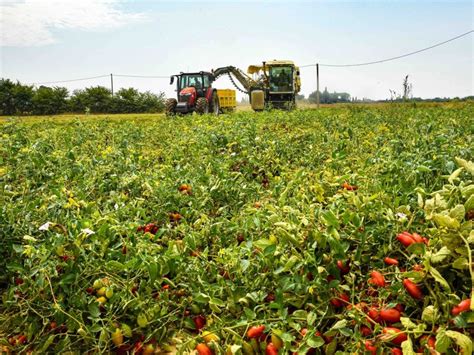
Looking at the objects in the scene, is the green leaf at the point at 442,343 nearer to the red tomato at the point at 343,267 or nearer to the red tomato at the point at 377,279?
the red tomato at the point at 377,279

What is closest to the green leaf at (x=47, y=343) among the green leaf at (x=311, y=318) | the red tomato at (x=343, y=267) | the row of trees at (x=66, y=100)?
the green leaf at (x=311, y=318)

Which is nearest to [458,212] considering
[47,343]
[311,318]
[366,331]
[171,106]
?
[366,331]

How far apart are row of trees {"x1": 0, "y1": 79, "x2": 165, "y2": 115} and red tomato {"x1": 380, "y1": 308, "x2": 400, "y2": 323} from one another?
31.0 metres

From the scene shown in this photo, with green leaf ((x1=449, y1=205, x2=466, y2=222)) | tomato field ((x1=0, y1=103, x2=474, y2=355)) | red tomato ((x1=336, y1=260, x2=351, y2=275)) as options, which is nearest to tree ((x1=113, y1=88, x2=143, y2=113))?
tomato field ((x1=0, y1=103, x2=474, y2=355))

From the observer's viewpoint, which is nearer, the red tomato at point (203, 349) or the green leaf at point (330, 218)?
the red tomato at point (203, 349)

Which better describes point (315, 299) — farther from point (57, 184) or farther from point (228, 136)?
point (228, 136)

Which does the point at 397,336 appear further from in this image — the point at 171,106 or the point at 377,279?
the point at 171,106

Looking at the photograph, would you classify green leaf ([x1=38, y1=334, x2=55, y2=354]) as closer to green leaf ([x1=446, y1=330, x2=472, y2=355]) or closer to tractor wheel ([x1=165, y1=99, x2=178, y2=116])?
green leaf ([x1=446, y1=330, x2=472, y2=355])

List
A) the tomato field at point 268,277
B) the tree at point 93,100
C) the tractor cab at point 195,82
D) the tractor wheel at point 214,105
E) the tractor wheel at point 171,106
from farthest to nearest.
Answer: the tree at point 93,100 < the tractor wheel at point 214,105 < the tractor cab at point 195,82 < the tractor wheel at point 171,106 < the tomato field at point 268,277

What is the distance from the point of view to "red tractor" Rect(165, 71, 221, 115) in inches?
753

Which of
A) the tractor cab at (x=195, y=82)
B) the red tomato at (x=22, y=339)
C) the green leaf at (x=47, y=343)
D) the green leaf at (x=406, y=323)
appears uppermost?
the tractor cab at (x=195, y=82)

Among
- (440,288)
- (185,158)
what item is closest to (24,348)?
(440,288)

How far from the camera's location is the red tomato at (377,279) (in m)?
2.17

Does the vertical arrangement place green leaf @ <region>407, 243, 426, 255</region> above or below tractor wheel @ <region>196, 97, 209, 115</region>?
below
